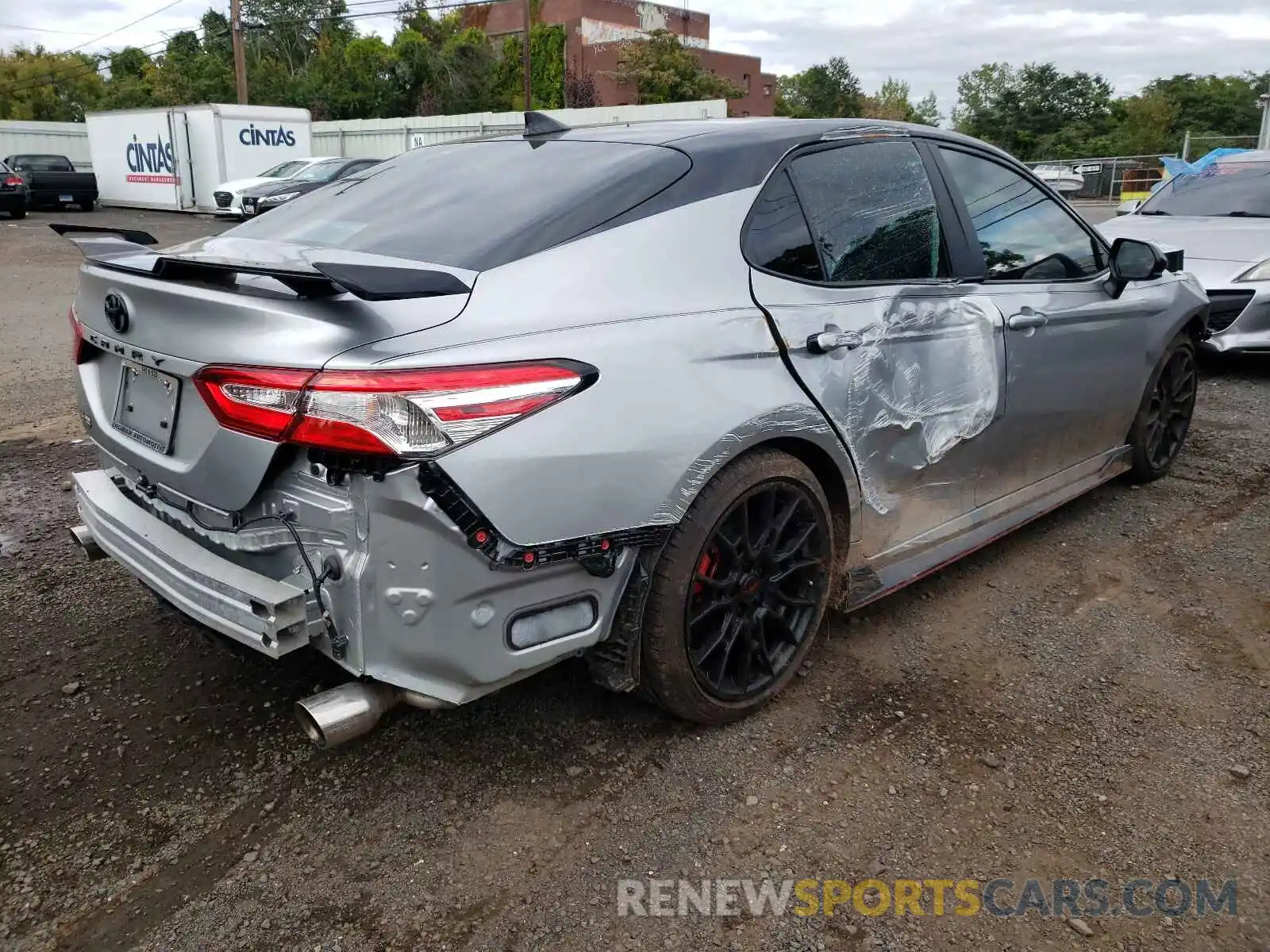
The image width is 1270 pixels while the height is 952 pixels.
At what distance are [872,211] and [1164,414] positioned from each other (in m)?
2.55

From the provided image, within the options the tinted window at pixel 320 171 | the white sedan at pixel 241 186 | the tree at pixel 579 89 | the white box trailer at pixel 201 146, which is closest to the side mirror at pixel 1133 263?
the tinted window at pixel 320 171

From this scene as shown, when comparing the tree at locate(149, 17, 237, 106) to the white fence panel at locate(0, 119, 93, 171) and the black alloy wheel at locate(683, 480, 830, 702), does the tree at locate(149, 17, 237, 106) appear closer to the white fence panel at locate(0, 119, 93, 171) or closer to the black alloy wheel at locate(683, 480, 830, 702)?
the white fence panel at locate(0, 119, 93, 171)

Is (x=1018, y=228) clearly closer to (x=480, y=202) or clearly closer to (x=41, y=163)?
(x=480, y=202)

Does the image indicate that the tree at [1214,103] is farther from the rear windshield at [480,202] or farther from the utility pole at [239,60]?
the rear windshield at [480,202]

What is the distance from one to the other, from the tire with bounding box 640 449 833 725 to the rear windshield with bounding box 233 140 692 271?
768 mm

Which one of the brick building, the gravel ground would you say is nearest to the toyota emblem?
the gravel ground

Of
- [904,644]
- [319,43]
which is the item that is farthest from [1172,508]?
[319,43]

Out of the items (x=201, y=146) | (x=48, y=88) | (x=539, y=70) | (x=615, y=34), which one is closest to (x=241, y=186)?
(x=201, y=146)

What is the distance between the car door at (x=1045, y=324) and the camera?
3492mm

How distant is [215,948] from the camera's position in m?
2.07

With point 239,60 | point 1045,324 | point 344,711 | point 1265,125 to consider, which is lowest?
point 344,711

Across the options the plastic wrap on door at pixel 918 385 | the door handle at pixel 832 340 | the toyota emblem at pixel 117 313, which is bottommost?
the plastic wrap on door at pixel 918 385

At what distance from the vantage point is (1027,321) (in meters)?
3.51

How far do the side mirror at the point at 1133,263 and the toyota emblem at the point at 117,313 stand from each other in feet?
11.8
